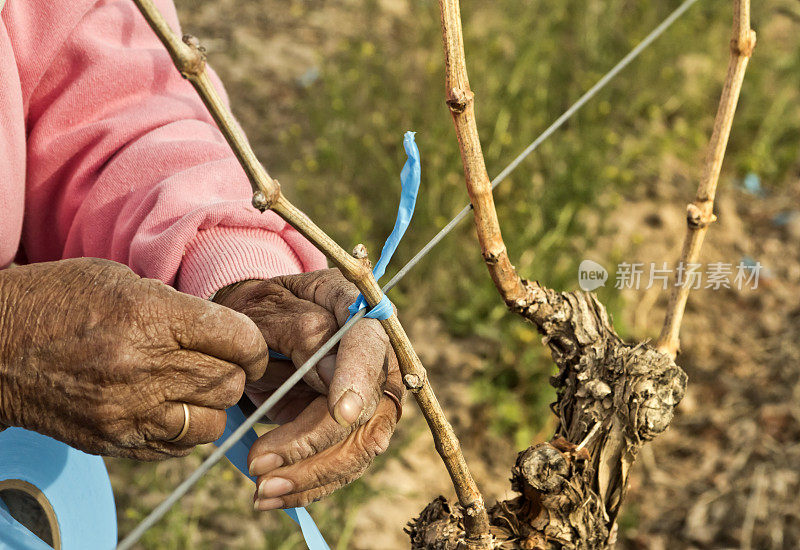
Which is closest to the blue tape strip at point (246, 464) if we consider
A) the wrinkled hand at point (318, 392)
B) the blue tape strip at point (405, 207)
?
the wrinkled hand at point (318, 392)

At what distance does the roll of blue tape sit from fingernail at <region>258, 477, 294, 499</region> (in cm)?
42

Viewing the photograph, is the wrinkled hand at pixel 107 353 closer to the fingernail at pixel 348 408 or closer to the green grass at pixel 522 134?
the fingernail at pixel 348 408

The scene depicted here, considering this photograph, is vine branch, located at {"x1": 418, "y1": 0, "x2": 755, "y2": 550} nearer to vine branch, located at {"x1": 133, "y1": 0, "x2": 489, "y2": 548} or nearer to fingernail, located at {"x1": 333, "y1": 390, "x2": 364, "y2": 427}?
vine branch, located at {"x1": 133, "y1": 0, "x2": 489, "y2": 548}

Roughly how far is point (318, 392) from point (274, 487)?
0.66 ft

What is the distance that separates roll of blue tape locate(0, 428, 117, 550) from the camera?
1.14 m

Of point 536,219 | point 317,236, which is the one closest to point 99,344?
point 317,236

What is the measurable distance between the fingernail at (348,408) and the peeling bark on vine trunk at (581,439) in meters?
0.39

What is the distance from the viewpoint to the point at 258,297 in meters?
1.21

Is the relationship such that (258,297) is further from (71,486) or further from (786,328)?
(786,328)

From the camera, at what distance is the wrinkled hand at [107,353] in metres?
0.90

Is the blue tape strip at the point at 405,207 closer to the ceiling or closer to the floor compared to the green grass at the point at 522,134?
closer to the floor

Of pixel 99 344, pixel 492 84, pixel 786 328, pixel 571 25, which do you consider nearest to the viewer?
pixel 99 344

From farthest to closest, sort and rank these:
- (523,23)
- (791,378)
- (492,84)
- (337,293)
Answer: (523,23), (492,84), (791,378), (337,293)

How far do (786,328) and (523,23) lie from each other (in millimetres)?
1862
